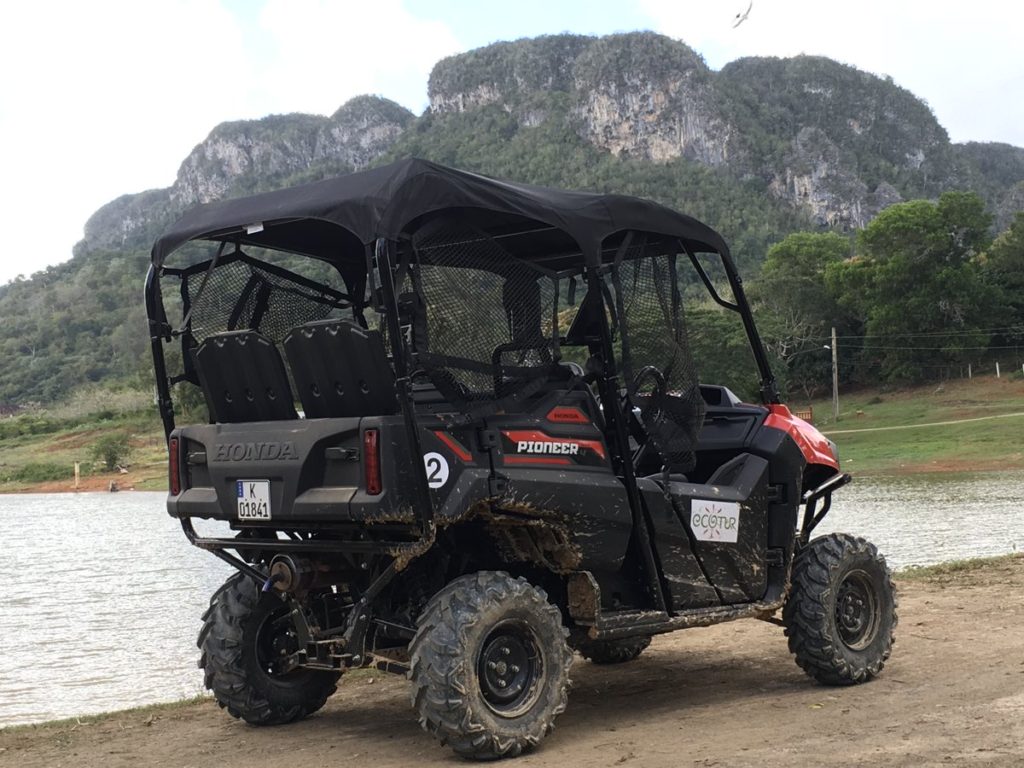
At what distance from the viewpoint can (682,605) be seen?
8000 millimetres

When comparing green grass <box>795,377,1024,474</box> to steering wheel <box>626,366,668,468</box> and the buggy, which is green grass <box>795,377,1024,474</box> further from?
steering wheel <box>626,366,668,468</box>

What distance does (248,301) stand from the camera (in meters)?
8.28

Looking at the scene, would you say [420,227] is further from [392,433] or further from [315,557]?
[315,557]

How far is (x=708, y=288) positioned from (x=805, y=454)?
125 cm

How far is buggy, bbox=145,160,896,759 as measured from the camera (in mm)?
6840

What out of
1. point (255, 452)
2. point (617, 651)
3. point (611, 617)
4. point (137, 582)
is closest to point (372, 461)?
point (255, 452)

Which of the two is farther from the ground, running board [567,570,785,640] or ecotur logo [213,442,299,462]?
ecotur logo [213,442,299,462]

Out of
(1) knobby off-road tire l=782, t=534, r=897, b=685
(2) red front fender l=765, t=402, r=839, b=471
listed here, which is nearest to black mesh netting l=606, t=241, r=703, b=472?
(2) red front fender l=765, t=402, r=839, b=471

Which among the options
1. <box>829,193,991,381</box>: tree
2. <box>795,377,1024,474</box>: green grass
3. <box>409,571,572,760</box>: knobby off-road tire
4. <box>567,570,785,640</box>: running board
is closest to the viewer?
<box>409,571,572,760</box>: knobby off-road tire

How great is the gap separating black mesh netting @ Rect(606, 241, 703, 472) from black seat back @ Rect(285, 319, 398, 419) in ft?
5.54

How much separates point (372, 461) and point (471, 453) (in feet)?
1.83

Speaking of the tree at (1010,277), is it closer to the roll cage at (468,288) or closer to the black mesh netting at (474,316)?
the roll cage at (468,288)

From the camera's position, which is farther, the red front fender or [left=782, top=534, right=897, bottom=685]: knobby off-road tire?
the red front fender

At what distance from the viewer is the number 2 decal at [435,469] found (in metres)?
6.79
